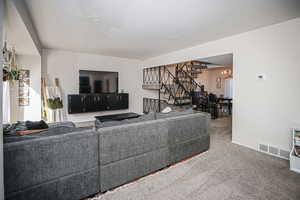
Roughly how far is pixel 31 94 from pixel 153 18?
4.15 meters

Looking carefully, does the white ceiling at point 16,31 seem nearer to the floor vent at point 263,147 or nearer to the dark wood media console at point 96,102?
the dark wood media console at point 96,102

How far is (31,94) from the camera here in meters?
4.35

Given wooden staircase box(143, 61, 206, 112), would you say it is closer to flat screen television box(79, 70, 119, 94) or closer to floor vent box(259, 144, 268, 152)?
flat screen television box(79, 70, 119, 94)

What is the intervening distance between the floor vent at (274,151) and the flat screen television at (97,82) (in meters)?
4.97

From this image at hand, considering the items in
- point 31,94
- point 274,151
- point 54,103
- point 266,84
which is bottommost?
point 274,151

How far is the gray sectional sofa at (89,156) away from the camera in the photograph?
4.37ft

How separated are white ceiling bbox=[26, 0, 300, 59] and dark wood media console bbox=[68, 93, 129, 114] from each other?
6.66ft

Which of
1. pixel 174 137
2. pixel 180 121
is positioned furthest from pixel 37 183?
pixel 180 121

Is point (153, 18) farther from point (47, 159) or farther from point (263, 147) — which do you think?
point (263, 147)

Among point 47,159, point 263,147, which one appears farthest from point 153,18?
point 263,147

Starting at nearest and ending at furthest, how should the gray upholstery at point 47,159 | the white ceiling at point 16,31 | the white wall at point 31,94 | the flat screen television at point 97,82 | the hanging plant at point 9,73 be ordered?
1. the gray upholstery at point 47,159
2. the white ceiling at point 16,31
3. the hanging plant at point 9,73
4. the white wall at point 31,94
5. the flat screen television at point 97,82

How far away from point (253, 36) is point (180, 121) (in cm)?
252

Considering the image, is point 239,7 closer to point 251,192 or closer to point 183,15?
point 183,15

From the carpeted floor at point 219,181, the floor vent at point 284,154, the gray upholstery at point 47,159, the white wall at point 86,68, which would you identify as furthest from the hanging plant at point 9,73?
the floor vent at point 284,154
